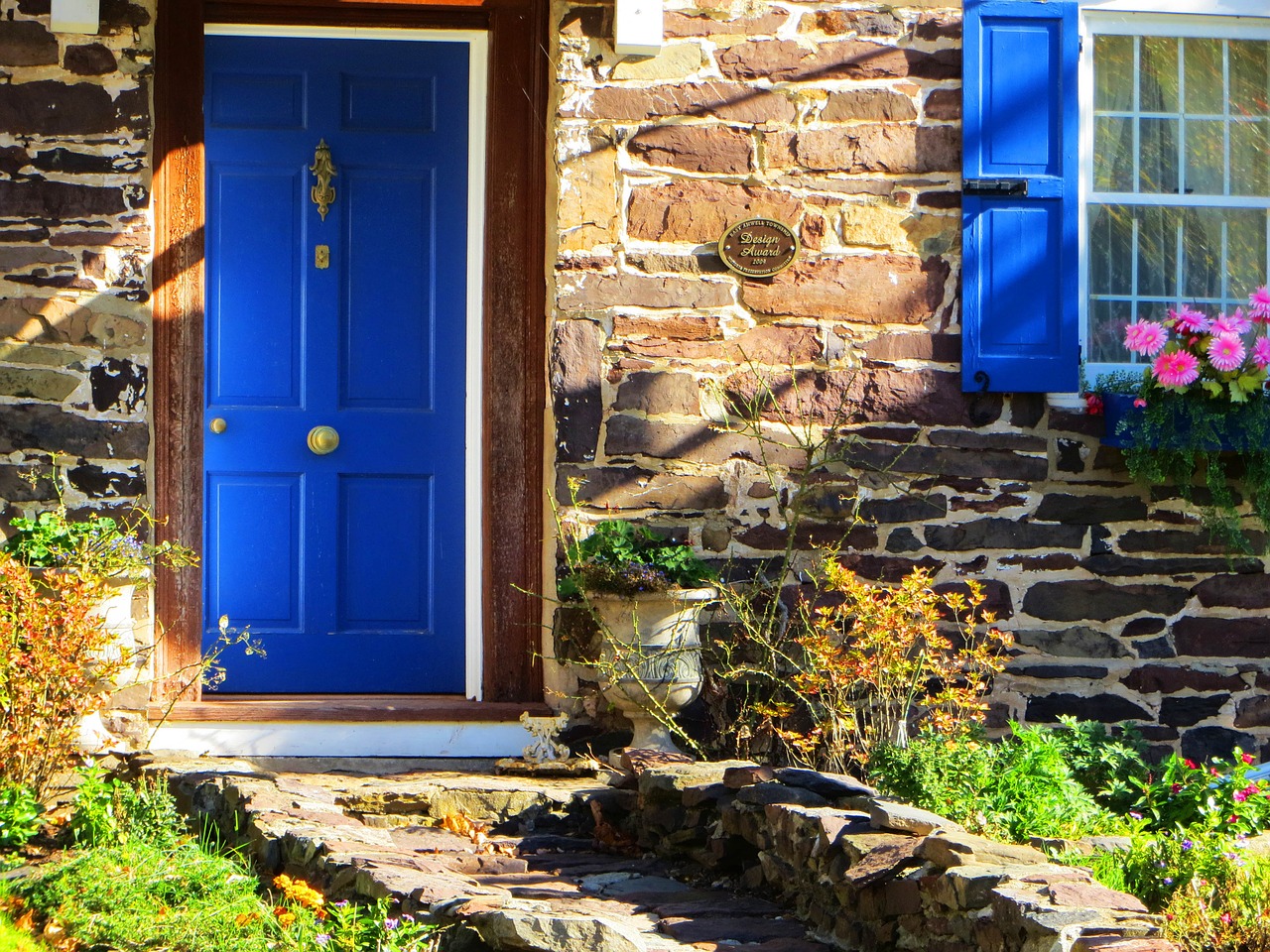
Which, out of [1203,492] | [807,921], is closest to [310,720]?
[807,921]

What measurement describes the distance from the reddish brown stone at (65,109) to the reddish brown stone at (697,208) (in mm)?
1804

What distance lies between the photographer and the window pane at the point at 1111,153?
537 cm

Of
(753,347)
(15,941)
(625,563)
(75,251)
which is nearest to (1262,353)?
(753,347)

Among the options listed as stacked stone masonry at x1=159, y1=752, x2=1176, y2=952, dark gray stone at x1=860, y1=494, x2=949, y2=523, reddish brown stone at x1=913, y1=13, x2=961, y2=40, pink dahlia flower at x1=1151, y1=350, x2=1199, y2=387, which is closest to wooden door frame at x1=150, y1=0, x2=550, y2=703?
stacked stone masonry at x1=159, y1=752, x2=1176, y2=952

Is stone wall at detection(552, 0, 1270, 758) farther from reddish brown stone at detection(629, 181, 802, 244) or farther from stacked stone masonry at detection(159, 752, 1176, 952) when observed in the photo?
stacked stone masonry at detection(159, 752, 1176, 952)

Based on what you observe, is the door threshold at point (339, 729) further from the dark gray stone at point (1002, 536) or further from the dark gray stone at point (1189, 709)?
the dark gray stone at point (1189, 709)

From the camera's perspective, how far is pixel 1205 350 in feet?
16.0

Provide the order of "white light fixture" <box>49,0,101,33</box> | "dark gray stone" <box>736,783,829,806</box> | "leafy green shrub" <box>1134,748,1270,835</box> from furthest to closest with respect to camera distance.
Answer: "white light fixture" <box>49,0,101,33</box>
"leafy green shrub" <box>1134,748,1270,835</box>
"dark gray stone" <box>736,783,829,806</box>

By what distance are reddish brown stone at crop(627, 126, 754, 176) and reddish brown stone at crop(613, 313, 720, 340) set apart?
0.55 metres

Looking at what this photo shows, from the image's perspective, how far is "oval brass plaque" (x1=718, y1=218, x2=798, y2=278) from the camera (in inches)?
200

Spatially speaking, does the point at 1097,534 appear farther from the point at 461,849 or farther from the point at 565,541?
the point at 461,849

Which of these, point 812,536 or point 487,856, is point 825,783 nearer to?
point 487,856

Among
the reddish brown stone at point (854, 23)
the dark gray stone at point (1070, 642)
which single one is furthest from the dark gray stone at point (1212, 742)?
the reddish brown stone at point (854, 23)

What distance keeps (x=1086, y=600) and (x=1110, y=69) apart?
2.05 metres
